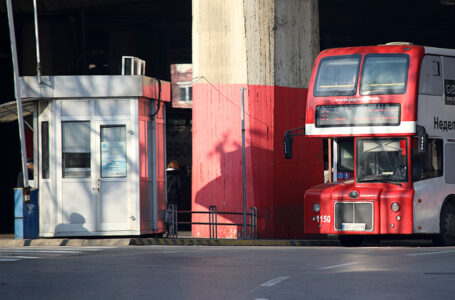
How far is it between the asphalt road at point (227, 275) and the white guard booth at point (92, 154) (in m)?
4.79

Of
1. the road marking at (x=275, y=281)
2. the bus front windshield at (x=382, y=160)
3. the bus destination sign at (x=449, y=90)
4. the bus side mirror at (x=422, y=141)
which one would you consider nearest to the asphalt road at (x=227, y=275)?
the road marking at (x=275, y=281)

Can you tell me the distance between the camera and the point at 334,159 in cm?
2338

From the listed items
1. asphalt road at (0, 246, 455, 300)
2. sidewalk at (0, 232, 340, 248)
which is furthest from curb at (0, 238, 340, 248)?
asphalt road at (0, 246, 455, 300)

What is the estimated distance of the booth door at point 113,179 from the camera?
75.3 feet

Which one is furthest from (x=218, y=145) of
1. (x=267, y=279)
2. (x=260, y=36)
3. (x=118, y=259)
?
(x=267, y=279)

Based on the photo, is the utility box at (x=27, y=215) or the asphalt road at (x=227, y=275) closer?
the asphalt road at (x=227, y=275)

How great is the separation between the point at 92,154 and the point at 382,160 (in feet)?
21.4

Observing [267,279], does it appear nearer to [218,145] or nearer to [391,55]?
[391,55]

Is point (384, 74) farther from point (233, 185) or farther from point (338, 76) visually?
point (233, 185)

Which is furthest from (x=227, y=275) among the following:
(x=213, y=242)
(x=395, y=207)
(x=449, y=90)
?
(x=449, y=90)

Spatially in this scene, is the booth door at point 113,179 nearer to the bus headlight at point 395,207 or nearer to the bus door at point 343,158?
the bus door at point 343,158

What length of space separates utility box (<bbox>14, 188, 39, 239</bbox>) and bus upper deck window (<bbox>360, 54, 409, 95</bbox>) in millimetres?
7735

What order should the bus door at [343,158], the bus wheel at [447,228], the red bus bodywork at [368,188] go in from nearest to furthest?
the red bus bodywork at [368,188]
the bus wheel at [447,228]
the bus door at [343,158]

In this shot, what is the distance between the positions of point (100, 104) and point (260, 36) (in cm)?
504
